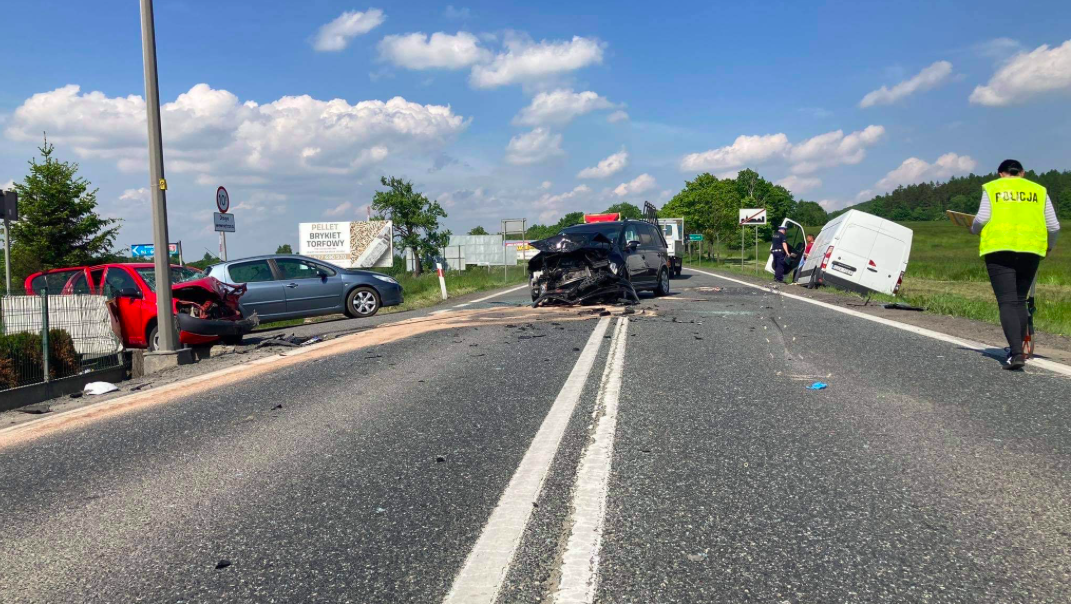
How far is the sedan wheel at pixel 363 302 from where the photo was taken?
50.4 feet

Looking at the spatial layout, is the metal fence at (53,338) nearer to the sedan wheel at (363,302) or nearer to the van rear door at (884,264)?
the sedan wheel at (363,302)

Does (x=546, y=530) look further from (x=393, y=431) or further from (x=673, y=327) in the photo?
(x=673, y=327)

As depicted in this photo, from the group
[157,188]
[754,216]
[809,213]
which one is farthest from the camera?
[809,213]

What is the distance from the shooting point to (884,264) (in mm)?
17953

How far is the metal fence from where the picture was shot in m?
7.92

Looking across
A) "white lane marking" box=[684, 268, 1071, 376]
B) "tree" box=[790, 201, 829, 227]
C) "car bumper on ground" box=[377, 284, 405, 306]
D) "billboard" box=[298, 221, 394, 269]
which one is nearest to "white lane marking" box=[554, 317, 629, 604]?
"white lane marking" box=[684, 268, 1071, 376]

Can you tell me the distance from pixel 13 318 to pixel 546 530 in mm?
→ 8249

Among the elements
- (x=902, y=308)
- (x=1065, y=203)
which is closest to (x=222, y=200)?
(x=902, y=308)

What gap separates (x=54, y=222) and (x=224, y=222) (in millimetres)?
21396

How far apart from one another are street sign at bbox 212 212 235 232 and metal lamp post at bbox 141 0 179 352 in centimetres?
760

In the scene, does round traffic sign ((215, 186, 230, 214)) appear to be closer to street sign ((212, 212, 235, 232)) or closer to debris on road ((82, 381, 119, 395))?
street sign ((212, 212, 235, 232))

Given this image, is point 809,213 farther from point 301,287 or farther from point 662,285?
point 301,287

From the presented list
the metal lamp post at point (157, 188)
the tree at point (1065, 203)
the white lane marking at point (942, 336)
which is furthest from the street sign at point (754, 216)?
the tree at point (1065, 203)

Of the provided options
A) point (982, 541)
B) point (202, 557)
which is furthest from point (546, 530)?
point (982, 541)
